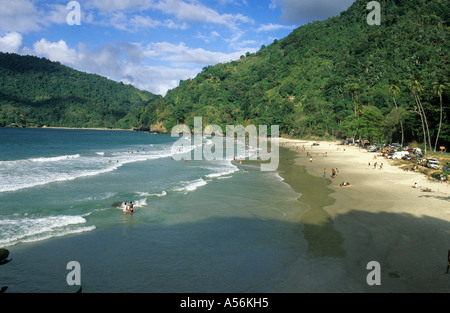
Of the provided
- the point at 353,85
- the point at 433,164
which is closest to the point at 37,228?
the point at 433,164

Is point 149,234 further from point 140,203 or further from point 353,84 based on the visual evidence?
point 353,84

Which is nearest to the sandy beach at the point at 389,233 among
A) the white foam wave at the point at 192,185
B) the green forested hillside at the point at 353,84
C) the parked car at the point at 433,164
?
the parked car at the point at 433,164

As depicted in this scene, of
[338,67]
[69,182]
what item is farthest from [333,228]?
[338,67]

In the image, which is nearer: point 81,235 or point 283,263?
point 283,263

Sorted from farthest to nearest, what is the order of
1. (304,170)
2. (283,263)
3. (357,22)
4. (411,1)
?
(357,22), (411,1), (304,170), (283,263)

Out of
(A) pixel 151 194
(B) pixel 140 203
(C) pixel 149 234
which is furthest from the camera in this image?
(A) pixel 151 194

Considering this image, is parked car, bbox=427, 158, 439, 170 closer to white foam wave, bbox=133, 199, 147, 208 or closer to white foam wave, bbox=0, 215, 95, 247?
white foam wave, bbox=133, 199, 147, 208

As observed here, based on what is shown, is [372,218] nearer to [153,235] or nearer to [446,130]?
[153,235]
